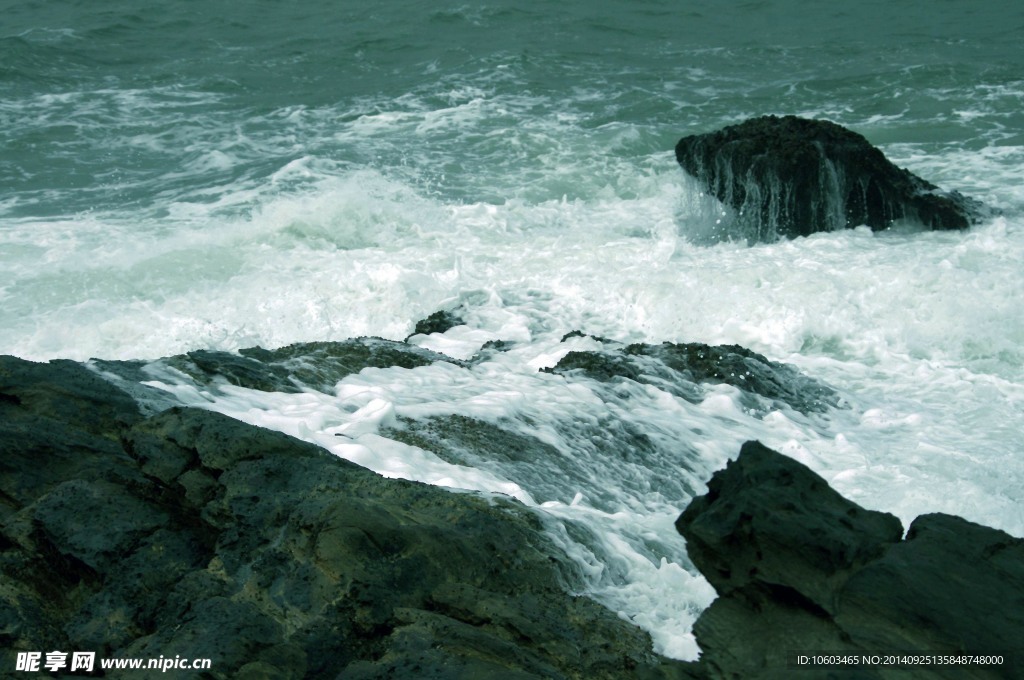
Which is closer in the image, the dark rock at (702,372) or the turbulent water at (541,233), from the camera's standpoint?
the turbulent water at (541,233)

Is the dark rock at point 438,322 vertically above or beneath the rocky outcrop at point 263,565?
beneath

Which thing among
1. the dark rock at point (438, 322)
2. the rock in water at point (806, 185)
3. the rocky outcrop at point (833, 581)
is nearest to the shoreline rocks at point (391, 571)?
the rocky outcrop at point (833, 581)

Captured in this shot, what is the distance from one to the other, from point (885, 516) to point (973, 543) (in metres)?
0.31

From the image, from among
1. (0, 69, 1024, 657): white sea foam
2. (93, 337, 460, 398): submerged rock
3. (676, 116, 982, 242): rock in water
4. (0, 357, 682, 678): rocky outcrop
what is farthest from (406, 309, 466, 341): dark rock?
(0, 357, 682, 678): rocky outcrop

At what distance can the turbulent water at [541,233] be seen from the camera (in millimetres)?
6445

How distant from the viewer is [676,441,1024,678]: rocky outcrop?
11.5 feet

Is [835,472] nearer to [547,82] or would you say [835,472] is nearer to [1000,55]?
[547,82]

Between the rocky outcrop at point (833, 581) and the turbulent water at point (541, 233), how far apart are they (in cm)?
50

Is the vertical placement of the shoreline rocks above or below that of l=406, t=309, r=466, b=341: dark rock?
above

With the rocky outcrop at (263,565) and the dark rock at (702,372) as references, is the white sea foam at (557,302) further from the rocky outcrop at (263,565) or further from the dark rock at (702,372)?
the rocky outcrop at (263,565)

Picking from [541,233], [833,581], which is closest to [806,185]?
[541,233]

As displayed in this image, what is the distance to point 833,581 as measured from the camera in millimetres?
3721

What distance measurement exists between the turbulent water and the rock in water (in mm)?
323

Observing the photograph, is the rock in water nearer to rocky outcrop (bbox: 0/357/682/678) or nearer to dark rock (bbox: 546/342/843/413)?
dark rock (bbox: 546/342/843/413)
